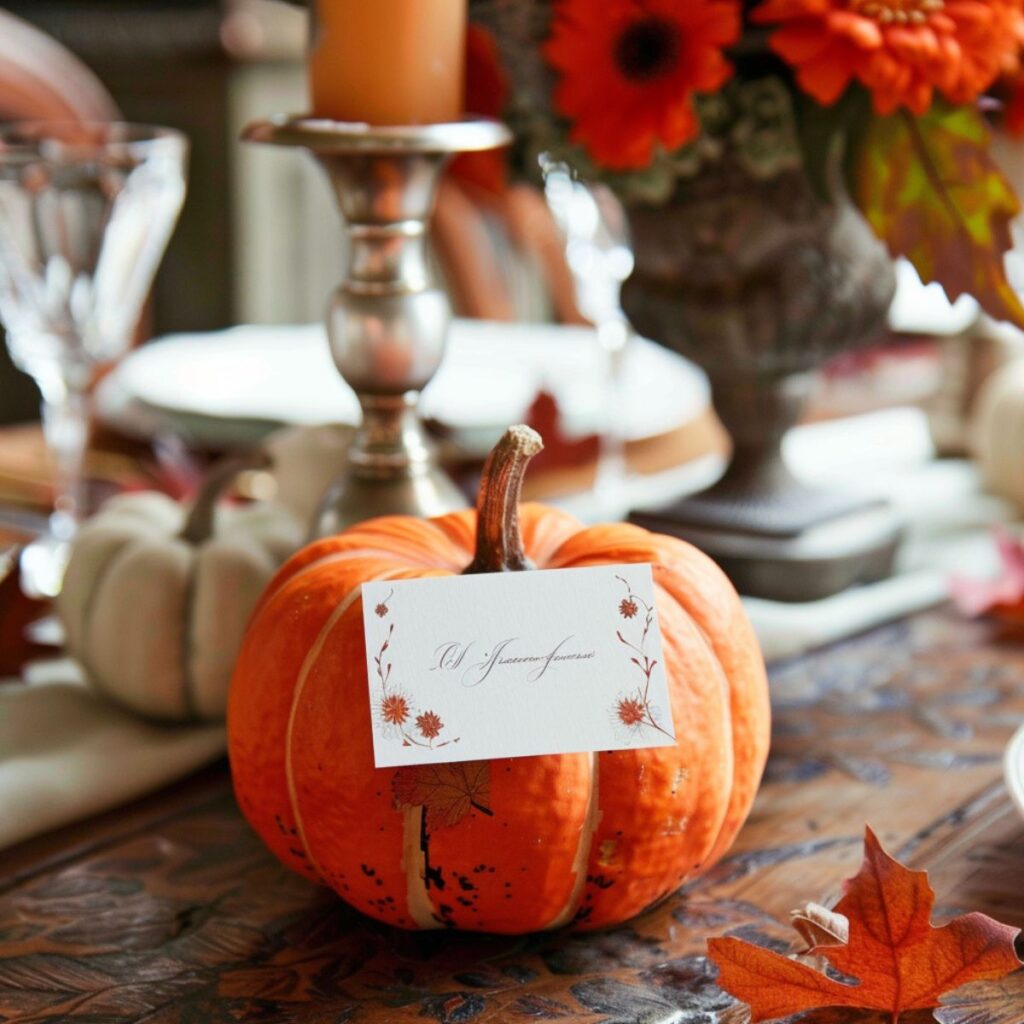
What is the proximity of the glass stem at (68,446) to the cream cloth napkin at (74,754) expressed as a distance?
0.72 feet

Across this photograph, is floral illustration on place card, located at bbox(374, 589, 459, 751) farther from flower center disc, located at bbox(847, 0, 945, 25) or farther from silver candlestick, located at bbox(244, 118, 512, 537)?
flower center disc, located at bbox(847, 0, 945, 25)

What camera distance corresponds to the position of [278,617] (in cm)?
54

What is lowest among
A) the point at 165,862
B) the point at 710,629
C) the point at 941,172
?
the point at 165,862

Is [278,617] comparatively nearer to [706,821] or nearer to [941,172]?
[706,821]

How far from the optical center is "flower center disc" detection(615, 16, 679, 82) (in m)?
0.73

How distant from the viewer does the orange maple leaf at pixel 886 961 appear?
1.57ft

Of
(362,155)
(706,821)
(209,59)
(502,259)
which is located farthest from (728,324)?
(209,59)

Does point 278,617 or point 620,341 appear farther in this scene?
point 620,341

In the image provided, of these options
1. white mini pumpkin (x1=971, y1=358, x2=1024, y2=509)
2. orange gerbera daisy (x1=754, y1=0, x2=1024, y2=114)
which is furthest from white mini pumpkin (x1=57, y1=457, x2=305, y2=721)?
white mini pumpkin (x1=971, y1=358, x2=1024, y2=509)

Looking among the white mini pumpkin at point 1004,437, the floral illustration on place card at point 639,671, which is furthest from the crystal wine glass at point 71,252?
the white mini pumpkin at point 1004,437

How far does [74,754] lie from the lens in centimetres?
70

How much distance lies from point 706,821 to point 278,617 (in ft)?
0.59

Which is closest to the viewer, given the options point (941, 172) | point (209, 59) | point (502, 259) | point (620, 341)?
point (941, 172)

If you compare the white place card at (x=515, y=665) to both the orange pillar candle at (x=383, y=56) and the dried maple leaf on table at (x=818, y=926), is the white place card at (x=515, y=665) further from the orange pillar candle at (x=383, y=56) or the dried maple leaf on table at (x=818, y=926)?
the orange pillar candle at (x=383, y=56)
